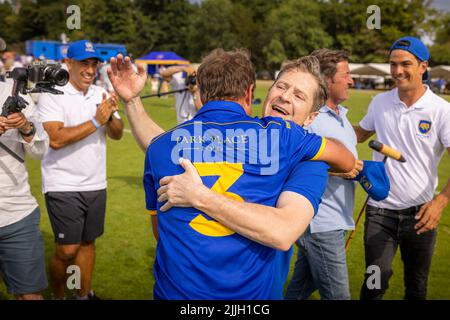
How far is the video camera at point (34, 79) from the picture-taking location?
298 centimetres

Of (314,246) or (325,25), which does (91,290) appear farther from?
(325,25)

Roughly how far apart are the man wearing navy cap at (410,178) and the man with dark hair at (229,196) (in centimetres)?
215

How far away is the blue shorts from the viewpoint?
3223 mm

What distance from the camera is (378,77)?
185 feet

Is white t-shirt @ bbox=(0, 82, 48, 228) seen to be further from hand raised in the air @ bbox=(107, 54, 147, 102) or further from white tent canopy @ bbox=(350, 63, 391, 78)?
white tent canopy @ bbox=(350, 63, 391, 78)

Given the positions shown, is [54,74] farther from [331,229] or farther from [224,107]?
[331,229]

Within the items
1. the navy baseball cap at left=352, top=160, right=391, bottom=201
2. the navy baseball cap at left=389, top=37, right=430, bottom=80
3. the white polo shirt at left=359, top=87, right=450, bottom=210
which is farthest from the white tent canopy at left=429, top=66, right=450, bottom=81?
the navy baseball cap at left=352, top=160, right=391, bottom=201

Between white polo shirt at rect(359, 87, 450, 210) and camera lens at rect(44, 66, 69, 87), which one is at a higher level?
camera lens at rect(44, 66, 69, 87)

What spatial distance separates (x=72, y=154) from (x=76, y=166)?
0.41ft

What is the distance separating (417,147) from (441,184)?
6097 mm

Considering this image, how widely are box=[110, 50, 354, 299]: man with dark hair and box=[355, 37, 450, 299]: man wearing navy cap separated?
215cm
